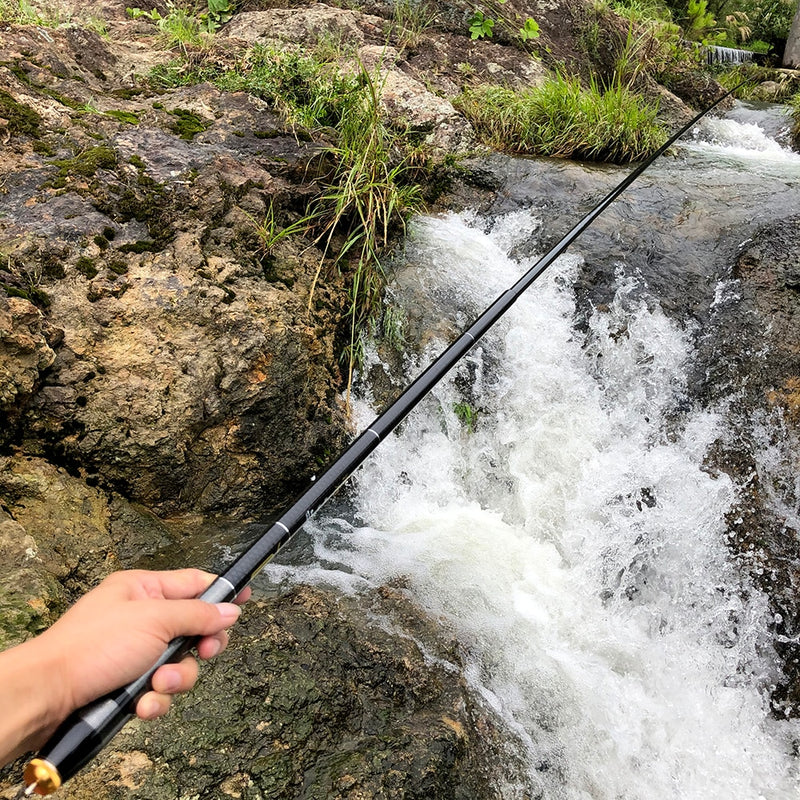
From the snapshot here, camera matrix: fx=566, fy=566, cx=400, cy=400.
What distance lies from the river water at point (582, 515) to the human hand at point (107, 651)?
1507 mm

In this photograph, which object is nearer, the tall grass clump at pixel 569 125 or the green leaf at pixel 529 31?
the tall grass clump at pixel 569 125

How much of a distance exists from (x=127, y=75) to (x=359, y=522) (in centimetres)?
411

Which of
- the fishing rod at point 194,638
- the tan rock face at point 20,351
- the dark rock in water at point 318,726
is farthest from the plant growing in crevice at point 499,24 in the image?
the dark rock in water at point 318,726

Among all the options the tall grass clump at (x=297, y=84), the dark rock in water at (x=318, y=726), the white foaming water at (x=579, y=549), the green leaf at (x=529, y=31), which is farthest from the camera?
the green leaf at (x=529, y=31)

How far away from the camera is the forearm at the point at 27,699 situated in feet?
2.72

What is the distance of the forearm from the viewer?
830 millimetres

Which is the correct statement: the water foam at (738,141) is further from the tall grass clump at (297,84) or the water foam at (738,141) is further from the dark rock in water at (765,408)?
the tall grass clump at (297,84)

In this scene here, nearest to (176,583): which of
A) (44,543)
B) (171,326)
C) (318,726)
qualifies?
(318,726)

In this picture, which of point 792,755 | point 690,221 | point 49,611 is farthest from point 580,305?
point 49,611

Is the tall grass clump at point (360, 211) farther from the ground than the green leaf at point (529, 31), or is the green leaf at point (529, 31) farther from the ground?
the green leaf at point (529, 31)

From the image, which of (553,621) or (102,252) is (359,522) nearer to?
(553,621)

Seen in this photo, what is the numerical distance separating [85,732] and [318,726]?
119 centimetres

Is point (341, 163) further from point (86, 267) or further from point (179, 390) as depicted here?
point (179, 390)

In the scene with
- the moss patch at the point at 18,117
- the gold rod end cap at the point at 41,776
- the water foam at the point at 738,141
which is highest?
the moss patch at the point at 18,117
